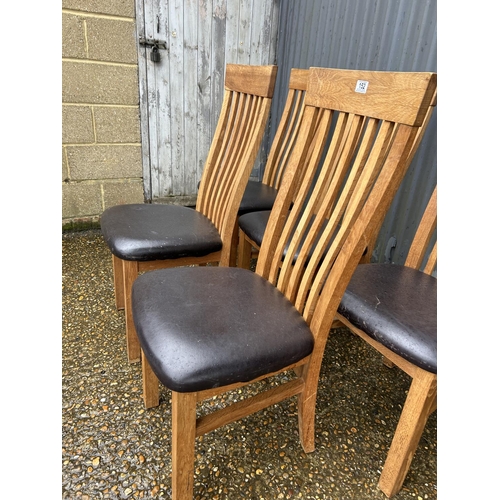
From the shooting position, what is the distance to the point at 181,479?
959mm

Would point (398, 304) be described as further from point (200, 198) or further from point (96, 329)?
point (96, 329)

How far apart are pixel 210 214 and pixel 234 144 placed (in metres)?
0.31

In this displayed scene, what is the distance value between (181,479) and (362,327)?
0.63 metres

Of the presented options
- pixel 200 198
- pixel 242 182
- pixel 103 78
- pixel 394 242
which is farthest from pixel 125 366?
pixel 103 78

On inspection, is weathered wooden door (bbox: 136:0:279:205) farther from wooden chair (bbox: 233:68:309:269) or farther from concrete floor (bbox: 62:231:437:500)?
concrete floor (bbox: 62:231:437:500)

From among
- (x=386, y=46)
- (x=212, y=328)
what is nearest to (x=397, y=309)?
(x=212, y=328)

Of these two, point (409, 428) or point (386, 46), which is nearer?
point (409, 428)

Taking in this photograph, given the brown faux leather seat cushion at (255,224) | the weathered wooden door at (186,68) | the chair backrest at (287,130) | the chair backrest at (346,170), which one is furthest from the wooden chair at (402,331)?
the weathered wooden door at (186,68)

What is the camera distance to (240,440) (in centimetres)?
124

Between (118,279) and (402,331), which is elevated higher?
(402,331)

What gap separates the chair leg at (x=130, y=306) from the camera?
4.39ft

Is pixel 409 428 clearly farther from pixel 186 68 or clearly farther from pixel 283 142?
pixel 186 68

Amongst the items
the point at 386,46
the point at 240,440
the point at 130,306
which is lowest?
the point at 240,440

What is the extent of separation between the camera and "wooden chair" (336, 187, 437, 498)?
0.95 metres
